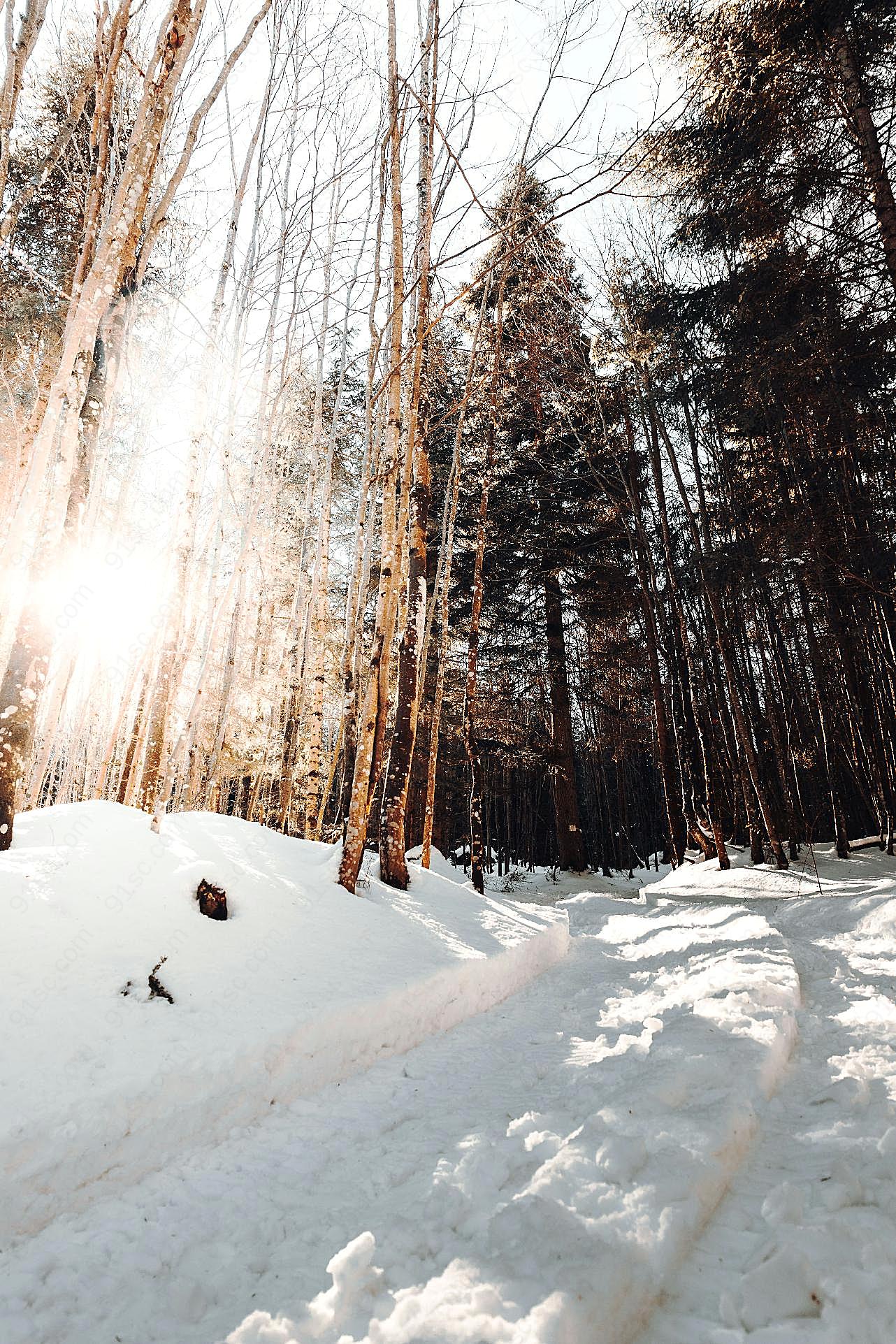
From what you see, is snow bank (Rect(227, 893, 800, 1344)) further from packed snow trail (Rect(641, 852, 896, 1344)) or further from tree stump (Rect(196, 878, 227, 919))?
tree stump (Rect(196, 878, 227, 919))

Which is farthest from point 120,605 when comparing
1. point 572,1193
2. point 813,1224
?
point 813,1224

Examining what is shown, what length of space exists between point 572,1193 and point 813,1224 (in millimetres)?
672

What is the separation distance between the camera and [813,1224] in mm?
1688

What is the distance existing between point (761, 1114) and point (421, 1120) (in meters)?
1.45

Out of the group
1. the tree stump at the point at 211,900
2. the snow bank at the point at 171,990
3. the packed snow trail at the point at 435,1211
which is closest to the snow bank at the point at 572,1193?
the packed snow trail at the point at 435,1211

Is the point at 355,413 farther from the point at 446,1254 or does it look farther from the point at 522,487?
the point at 446,1254

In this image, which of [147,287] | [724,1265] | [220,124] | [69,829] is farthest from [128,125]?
[724,1265]

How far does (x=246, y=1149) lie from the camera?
8.03 ft

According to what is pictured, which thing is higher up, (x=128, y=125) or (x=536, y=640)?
(x=128, y=125)

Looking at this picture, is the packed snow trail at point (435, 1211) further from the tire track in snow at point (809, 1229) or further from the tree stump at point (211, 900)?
the tree stump at point (211, 900)

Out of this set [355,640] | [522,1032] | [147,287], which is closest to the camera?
[522,1032]

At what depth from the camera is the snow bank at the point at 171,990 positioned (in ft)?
7.47

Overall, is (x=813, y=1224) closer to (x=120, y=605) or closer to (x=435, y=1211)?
(x=435, y=1211)

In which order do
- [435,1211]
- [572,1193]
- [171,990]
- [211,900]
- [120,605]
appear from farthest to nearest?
[120,605]
[211,900]
[171,990]
[435,1211]
[572,1193]
